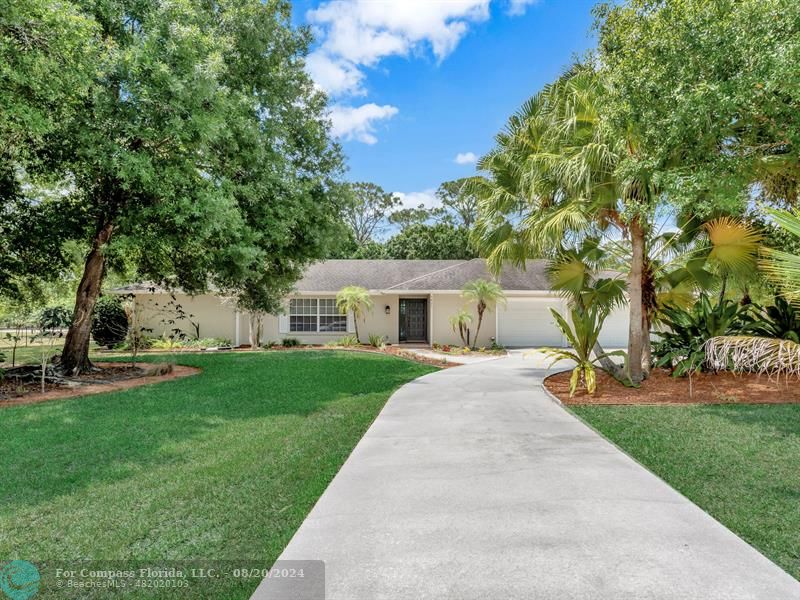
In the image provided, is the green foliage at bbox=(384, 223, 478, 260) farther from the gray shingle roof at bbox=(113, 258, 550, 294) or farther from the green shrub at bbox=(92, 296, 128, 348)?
the green shrub at bbox=(92, 296, 128, 348)

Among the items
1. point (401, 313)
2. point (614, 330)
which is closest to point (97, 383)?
point (401, 313)

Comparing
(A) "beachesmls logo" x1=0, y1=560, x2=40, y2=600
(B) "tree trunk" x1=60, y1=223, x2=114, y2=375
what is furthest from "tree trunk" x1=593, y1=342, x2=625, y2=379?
(B) "tree trunk" x1=60, y1=223, x2=114, y2=375

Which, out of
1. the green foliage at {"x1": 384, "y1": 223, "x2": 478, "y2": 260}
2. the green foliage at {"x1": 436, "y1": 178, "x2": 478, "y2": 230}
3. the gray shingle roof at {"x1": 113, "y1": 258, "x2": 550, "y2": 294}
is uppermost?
the green foliage at {"x1": 436, "y1": 178, "x2": 478, "y2": 230}

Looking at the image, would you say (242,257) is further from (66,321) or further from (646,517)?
(646,517)

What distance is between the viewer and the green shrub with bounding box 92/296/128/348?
19.2 metres

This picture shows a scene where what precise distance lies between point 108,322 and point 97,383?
10815 millimetres

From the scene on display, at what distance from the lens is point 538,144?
1020cm

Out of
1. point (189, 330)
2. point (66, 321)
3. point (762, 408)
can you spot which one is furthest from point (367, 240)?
point (762, 408)

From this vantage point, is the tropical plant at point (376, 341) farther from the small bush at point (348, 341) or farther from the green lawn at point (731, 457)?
the green lawn at point (731, 457)

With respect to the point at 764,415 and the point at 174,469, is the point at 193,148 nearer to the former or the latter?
the point at 174,469

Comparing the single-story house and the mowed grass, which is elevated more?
the single-story house

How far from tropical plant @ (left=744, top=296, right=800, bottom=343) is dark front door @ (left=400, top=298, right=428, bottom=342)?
1308 centimetres

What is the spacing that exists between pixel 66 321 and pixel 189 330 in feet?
28.9

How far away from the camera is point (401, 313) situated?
21.1 metres
